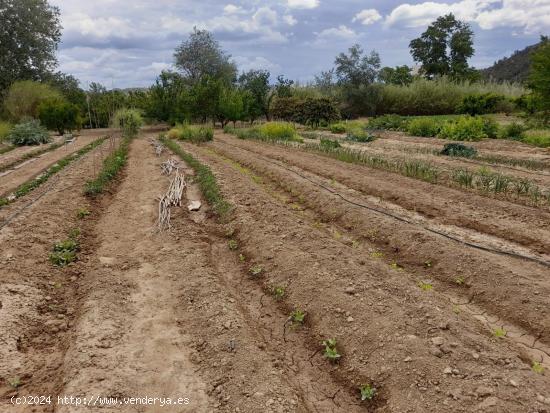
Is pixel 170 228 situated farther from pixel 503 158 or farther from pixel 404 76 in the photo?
pixel 404 76

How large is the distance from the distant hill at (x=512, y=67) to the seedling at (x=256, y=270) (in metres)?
52.8

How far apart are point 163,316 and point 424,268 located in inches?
124

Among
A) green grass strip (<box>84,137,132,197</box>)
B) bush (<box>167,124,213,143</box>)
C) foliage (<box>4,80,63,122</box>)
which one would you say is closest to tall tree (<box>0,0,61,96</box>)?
foliage (<box>4,80,63,122</box>)

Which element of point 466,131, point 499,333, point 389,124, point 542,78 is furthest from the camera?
point 389,124

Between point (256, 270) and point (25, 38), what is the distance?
3508cm

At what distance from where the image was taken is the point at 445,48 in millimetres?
42250

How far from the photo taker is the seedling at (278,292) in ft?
15.6

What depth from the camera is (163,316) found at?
437 cm

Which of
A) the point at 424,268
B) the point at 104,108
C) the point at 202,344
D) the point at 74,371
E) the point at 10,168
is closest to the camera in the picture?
the point at 74,371

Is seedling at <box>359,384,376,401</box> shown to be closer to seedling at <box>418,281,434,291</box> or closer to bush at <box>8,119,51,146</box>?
seedling at <box>418,281,434,291</box>

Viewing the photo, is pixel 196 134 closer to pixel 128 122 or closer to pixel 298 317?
pixel 128 122

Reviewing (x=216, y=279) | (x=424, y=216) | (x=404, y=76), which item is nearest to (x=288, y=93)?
(x=404, y=76)

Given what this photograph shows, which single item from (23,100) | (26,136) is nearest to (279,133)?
(26,136)

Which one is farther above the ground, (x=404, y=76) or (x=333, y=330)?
(x=404, y=76)
